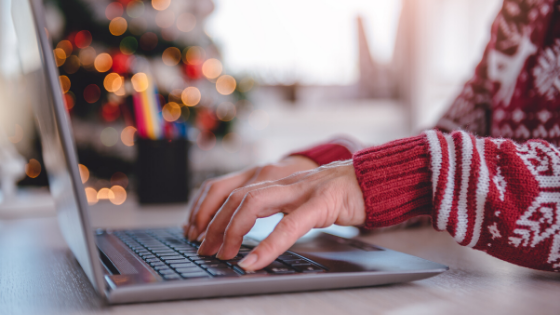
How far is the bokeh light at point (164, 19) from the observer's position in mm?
2168

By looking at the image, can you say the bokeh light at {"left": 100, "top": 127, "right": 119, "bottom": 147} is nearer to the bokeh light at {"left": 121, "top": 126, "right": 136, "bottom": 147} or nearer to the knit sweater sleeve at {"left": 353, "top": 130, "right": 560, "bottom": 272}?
the bokeh light at {"left": 121, "top": 126, "right": 136, "bottom": 147}

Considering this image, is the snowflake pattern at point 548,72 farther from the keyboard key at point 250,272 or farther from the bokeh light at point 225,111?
the bokeh light at point 225,111

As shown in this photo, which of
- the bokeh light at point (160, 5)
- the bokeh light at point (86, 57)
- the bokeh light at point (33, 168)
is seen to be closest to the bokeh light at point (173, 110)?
the bokeh light at point (86, 57)

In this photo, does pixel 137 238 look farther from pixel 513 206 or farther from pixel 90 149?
pixel 90 149

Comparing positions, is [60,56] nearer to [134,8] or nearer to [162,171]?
[134,8]

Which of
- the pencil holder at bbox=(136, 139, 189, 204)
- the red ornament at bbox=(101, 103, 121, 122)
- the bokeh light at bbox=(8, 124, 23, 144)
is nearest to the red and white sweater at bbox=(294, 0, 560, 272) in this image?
the pencil holder at bbox=(136, 139, 189, 204)

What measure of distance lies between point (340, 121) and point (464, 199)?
2.68 meters

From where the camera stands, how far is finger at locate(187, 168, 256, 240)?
507mm

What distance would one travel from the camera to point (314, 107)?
3.01 metres

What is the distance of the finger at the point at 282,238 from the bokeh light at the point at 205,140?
1.88 metres

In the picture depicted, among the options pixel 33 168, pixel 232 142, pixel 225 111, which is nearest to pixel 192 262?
pixel 33 168

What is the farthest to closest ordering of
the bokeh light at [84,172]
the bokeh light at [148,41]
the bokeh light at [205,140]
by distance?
the bokeh light at [205,140] < the bokeh light at [148,41] < the bokeh light at [84,172]

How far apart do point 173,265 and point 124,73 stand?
1.85 metres

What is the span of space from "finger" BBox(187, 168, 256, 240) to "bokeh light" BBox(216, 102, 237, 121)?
5.36 feet
